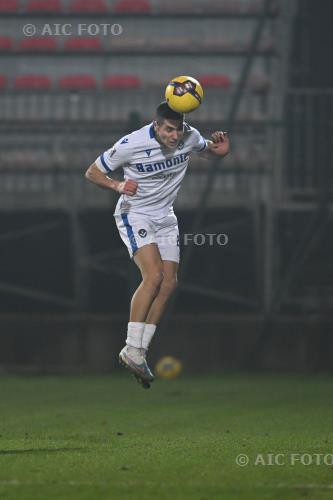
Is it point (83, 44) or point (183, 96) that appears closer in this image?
point (183, 96)

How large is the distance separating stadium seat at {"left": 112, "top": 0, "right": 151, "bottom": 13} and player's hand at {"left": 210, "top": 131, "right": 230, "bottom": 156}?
53.3 ft

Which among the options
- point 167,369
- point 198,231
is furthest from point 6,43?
point 167,369

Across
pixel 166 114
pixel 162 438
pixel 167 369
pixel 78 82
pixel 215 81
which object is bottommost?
pixel 167 369

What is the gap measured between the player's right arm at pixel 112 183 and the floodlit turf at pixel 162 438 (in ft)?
6.59

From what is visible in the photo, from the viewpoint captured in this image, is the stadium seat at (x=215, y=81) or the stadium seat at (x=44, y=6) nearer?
the stadium seat at (x=215, y=81)

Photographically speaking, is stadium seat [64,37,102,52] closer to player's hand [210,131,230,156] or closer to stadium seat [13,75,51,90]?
stadium seat [13,75,51,90]

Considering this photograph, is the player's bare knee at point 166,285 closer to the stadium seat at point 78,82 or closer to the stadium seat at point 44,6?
the stadium seat at point 78,82

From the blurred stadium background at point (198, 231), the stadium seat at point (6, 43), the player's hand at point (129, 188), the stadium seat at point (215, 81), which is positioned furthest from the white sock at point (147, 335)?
the stadium seat at point (6, 43)

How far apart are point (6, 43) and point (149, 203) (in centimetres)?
1663

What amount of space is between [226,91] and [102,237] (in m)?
3.24

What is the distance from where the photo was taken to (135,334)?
11.6 meters

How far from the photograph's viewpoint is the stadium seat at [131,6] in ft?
91.5

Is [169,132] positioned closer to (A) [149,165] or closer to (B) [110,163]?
(A) [149,165]

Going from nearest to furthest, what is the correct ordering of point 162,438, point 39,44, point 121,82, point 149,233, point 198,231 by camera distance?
point 162,438, point 149,233, point 198,231, point 121,82, point 39,44
